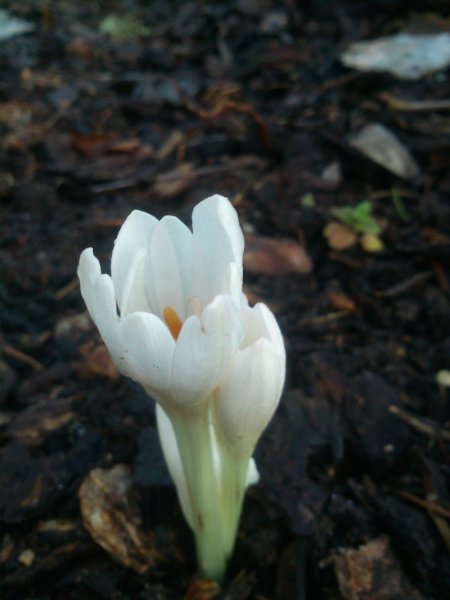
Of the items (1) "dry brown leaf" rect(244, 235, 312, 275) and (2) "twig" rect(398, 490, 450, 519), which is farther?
(1) "dry brown leaf" rect(244, 235, 312, 275)

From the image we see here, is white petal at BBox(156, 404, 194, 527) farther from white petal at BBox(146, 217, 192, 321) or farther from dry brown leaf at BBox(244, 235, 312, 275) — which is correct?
dry brown leaf at BBox(244, 235, 312, 275)

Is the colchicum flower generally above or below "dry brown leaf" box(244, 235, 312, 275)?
above

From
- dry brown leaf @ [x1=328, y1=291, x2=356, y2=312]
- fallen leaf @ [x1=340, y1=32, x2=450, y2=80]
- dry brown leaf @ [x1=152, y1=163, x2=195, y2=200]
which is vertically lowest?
dry brown leaf @ [x1=328, y1=291, x2=356, y2=312]

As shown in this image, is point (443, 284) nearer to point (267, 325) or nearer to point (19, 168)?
point (267, 325)

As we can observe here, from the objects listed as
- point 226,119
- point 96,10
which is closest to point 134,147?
point 226,119

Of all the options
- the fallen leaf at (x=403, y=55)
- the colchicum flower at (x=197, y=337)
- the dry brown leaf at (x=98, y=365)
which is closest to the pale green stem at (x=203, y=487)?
the colchicum flower at (x=197, y=337)

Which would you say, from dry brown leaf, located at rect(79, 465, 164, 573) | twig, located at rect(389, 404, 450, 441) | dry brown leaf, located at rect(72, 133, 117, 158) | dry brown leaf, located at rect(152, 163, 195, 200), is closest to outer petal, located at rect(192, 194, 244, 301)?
dry brown leaf, located at rect(79, 465, 164, 573)

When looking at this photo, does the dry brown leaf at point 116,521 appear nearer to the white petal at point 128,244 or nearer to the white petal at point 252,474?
the white petal at point 252,474
